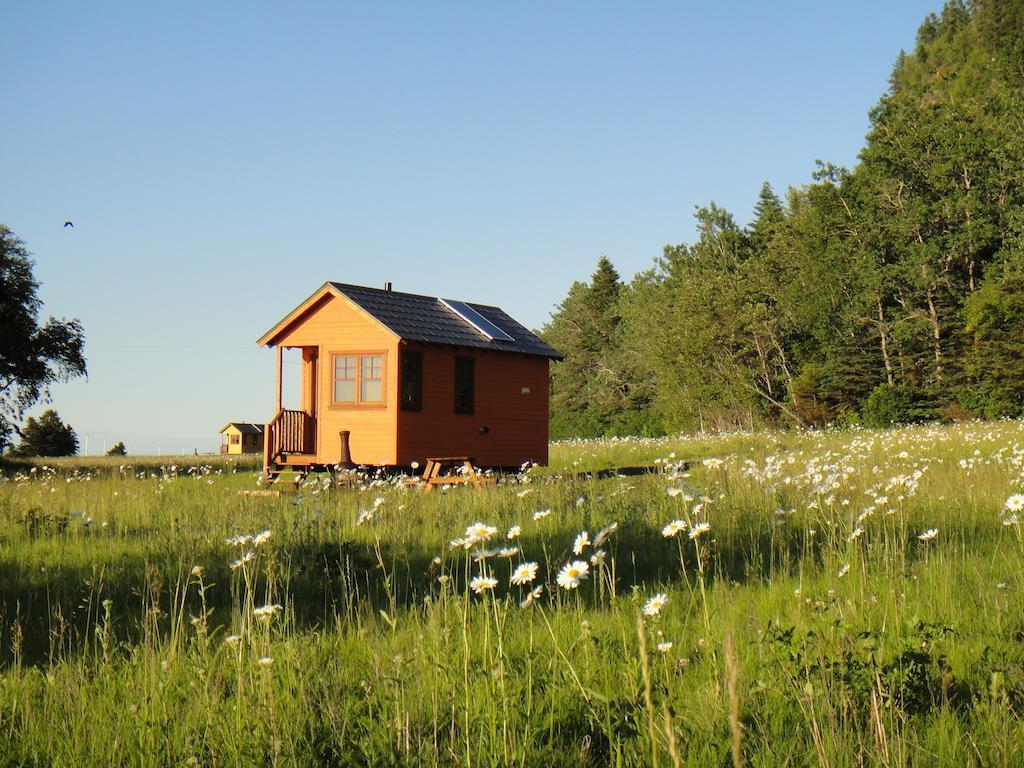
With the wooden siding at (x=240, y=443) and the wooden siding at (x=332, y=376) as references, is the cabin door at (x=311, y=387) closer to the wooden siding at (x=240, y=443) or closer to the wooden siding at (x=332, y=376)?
the wooden siding at (x=332, y=376)

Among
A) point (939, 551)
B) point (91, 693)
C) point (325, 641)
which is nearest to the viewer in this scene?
point (91, 693)

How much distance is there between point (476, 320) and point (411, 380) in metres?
3.57

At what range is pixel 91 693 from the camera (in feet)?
14.6

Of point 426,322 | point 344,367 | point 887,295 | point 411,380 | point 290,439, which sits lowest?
point 290,439

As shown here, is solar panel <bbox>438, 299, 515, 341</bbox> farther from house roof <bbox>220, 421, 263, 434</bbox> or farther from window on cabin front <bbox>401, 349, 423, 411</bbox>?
house roof <bbox>220, 421, 263, 434</bbox>

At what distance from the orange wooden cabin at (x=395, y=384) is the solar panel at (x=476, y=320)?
0.06m

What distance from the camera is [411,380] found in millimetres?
23156

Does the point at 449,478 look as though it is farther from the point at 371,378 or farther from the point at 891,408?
the point at 891,408

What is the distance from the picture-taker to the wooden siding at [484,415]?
23281 mm

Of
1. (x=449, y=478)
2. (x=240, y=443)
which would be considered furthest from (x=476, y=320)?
(x=240, y=443)

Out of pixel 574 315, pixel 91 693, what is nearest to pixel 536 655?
pixel 91 693

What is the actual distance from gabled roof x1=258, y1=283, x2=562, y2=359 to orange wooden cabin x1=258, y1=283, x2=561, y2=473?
0.04 metres

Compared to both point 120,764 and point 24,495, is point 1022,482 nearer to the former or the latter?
point 120,764

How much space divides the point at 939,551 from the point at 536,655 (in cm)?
348
